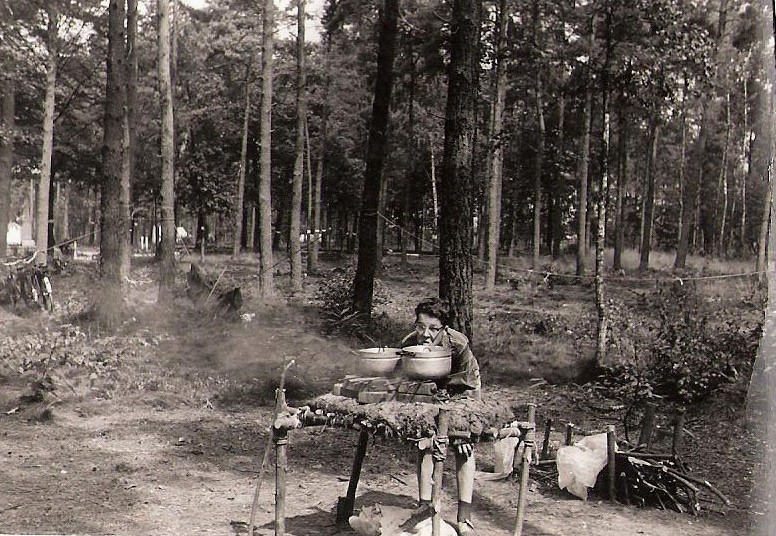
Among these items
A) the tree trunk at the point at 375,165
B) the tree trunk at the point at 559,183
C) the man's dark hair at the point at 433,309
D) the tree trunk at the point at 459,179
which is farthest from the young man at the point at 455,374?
the tree trunk at the point at 559,183

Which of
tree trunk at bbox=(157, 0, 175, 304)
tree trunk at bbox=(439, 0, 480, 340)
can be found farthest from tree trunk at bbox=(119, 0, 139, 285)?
tree trunk at bbox=(439, 0, 480, 340)

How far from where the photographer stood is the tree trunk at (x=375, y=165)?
9.30 metres

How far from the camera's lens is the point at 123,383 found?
7.78 metres

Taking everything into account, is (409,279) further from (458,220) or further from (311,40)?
(311,40)

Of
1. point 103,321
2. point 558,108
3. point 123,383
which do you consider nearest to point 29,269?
point 103,321

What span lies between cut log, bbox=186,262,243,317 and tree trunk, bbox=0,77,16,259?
133 inches

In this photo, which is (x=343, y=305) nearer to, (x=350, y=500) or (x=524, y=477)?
(x=350, y=500)

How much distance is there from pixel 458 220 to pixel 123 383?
402 centimetres

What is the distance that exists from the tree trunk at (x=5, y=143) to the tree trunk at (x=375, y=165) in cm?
636

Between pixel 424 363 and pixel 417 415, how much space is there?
34 centimetres

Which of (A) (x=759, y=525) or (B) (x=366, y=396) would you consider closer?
(B) (x=366, y=396)

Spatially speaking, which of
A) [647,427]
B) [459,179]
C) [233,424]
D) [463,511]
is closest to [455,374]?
[463,511]

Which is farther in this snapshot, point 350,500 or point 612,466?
point 612,466

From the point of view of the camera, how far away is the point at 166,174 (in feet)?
38.0
